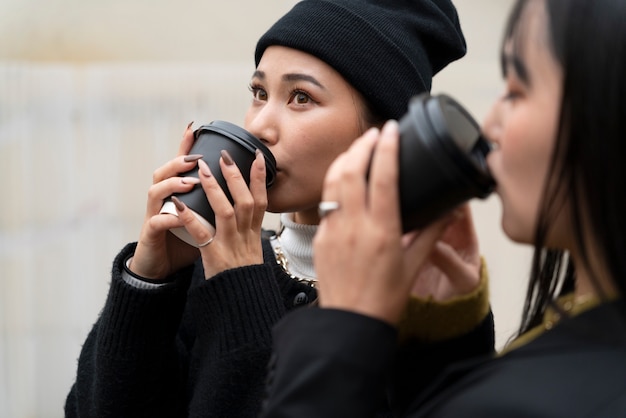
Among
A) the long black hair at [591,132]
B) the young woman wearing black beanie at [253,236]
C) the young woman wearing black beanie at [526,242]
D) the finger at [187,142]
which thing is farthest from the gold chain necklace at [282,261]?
the long black hair at [591,132]

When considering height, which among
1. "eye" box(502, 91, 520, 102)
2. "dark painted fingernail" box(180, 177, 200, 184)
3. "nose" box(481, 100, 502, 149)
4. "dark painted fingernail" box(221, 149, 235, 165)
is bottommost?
"dark painted fingernail" box(180, 177, 200, 184)

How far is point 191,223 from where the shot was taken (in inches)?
49.6

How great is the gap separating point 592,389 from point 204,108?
2.58 meters

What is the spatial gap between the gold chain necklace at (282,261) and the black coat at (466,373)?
65cm

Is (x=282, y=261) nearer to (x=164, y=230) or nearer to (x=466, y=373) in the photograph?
(x=164, y=230)

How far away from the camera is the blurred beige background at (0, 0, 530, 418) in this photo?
120 inches

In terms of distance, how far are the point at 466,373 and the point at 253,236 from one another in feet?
1.93

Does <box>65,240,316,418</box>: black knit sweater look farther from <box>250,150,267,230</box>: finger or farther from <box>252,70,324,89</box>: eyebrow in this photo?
<box>252,70,324,89</box>: eyebrow

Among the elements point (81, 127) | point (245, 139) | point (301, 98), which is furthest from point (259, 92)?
point (81, 127)

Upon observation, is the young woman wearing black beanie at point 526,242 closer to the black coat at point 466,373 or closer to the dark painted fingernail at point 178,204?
the black coat at point 466,373

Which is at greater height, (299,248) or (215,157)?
(215,157)

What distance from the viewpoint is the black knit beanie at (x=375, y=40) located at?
1.42m

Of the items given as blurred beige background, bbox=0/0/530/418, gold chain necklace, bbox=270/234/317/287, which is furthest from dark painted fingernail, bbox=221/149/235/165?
blurred beige background, bbox=0/0/530/418

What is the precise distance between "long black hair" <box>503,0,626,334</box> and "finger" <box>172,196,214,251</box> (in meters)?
0.63
